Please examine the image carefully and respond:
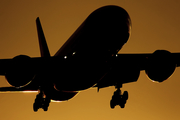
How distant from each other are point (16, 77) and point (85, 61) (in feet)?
15.2

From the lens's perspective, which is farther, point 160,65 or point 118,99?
point 118,99

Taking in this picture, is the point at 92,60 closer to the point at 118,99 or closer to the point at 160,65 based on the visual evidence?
the point at 160,65

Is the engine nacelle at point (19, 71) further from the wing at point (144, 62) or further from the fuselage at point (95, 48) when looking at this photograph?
the wing at point (144, 62)

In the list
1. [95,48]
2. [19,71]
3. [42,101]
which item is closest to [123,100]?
[42,101]

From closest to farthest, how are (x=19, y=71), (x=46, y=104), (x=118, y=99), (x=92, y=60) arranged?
(x=92, y=60) → (x=19, y=71) → (x=46, y=104) → (x=118, y=99)

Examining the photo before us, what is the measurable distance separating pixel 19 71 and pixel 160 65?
31.0 ft

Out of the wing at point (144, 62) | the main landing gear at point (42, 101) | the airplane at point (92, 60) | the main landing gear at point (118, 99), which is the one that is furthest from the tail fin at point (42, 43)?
the main landing gear at point (118, 99)

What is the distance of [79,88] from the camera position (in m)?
17.9

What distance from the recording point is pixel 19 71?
1717cm

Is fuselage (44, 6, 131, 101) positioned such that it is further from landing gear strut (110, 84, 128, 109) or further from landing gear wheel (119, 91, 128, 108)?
landing gear wheel (119, 91, 128, 108)

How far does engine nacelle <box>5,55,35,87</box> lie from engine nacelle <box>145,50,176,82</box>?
812cm

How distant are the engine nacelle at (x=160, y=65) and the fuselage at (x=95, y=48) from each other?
2.69 meters

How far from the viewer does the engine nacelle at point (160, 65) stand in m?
18.2

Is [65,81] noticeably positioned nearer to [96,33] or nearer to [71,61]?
[71,61]
